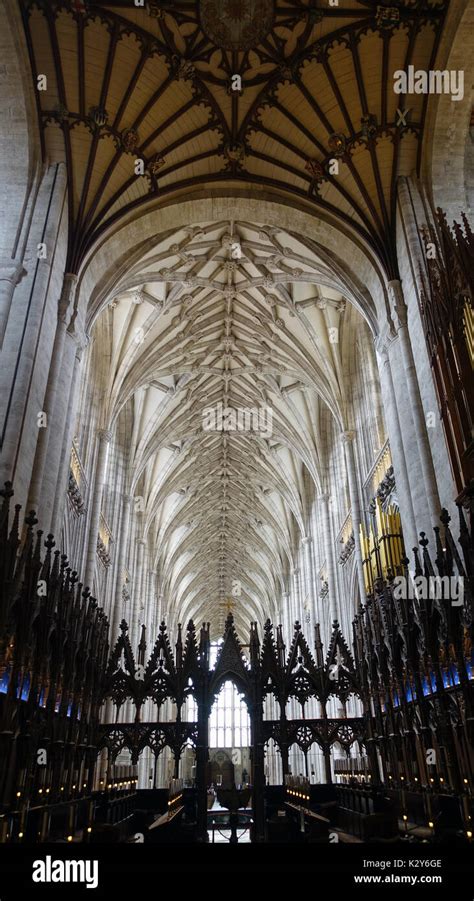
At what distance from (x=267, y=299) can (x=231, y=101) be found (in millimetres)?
6956

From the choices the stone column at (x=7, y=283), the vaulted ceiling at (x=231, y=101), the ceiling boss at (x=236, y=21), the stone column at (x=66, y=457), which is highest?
the ceiling boss at (x=236, y=21)

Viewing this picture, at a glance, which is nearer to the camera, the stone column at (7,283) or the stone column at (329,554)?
the stone column at (7,283)

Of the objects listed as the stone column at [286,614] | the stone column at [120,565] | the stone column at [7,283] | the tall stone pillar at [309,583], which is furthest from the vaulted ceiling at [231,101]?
the stone column at [286,614]

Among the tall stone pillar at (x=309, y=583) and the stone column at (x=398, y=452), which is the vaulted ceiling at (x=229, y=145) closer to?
the stone column at (x=398, y=452)

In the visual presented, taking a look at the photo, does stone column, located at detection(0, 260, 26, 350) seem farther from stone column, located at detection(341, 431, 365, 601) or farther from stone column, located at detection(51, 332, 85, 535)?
stone column, located at detection(341, 431, 365, 601)

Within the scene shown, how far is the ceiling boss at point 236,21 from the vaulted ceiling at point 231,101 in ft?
0.07

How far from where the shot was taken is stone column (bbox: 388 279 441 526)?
10844 mm

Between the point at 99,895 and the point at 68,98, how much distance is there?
44.6 ft

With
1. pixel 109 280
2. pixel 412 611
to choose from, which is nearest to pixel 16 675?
pixel 412 611

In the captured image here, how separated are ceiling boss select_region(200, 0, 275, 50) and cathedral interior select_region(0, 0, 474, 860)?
0.13ft

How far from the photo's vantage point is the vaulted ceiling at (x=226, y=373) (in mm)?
18203

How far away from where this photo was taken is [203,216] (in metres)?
15.8

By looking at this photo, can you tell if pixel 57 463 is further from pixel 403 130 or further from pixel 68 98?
pixel 403 130

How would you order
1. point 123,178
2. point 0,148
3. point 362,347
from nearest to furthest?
point 0,148, point 123,178, point 362,347
